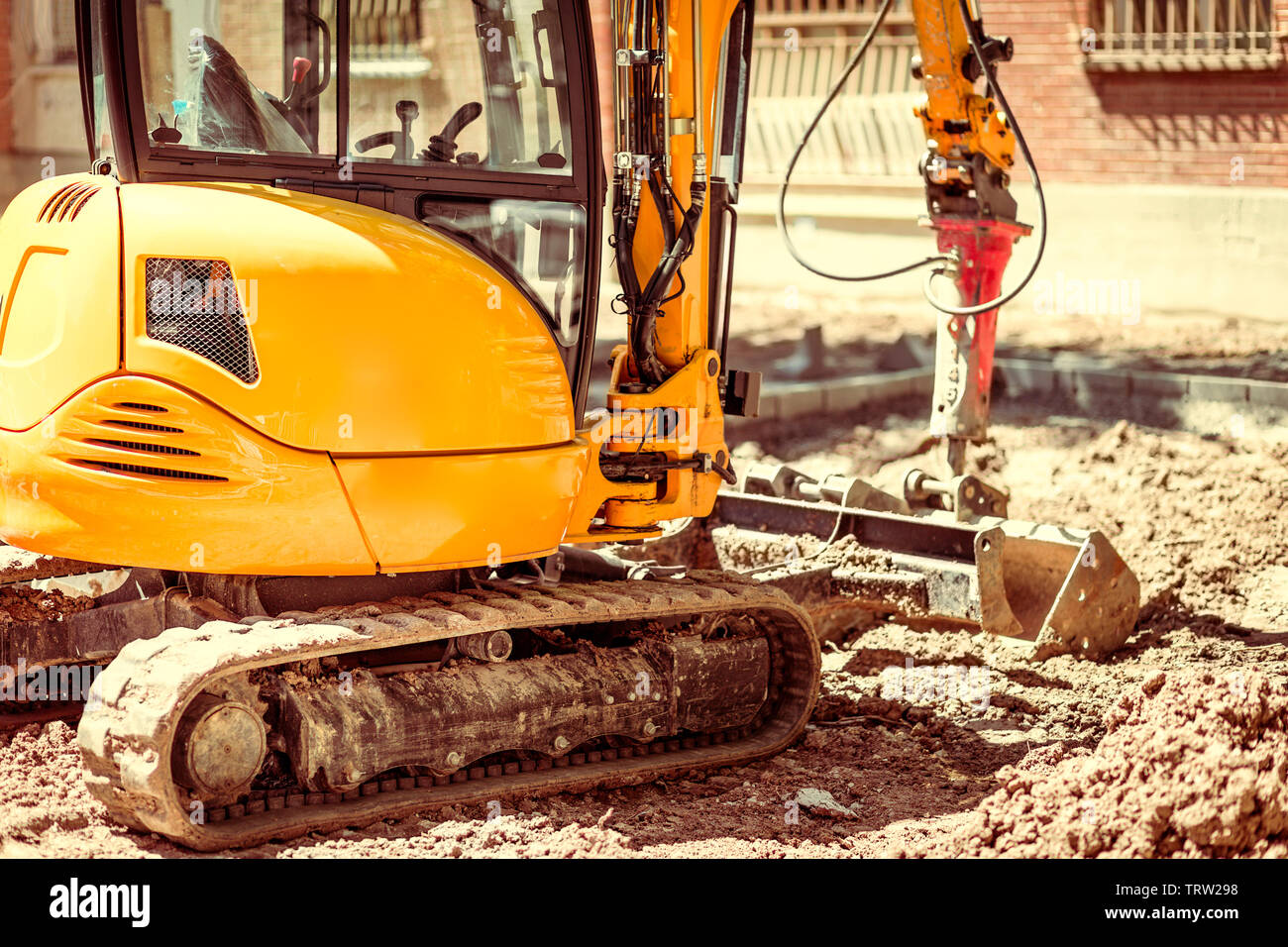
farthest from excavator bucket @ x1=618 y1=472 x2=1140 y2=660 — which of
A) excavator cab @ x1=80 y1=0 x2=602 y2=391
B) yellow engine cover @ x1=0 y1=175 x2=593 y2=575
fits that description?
yellow engine cover @ x1=0 y1=175 x2=593 y2=575

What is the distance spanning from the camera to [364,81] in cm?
444

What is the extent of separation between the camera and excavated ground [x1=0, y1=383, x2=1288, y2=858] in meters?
3.99

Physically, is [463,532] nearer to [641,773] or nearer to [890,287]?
[641,773]

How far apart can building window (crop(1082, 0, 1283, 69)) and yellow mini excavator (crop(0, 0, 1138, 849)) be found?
9932 millimetres

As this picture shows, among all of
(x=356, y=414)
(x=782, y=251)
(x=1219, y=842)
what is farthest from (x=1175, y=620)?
(x=782, y=251)

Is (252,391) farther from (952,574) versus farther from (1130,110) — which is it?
(1130,110)

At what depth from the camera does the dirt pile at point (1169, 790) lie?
386cm

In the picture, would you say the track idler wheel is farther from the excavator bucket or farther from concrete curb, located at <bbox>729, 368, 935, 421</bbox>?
concrete curb, located at <bbox>729, 368, 935, 421</bbox>

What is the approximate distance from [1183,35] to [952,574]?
9737 millimetres

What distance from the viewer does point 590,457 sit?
507 cm

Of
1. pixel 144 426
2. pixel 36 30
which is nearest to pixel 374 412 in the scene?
pixel 144 426

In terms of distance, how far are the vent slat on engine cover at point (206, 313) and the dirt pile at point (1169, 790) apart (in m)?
2.39

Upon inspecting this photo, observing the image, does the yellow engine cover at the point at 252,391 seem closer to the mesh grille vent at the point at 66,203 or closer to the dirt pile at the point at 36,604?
the mesh grille vent at the point at 66,203

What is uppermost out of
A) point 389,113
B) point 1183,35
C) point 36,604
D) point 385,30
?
point 1183,35
